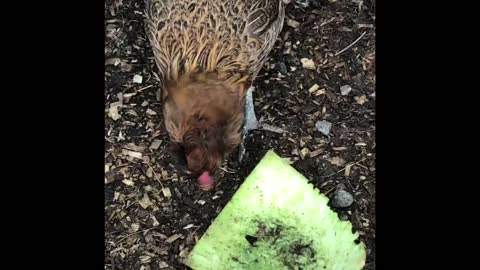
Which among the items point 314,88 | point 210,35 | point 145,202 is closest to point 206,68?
point 210,35

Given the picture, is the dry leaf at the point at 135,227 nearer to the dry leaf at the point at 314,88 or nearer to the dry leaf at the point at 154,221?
the dry leaf at the point at 154,221

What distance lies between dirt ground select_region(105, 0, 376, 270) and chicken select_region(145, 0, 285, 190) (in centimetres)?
37

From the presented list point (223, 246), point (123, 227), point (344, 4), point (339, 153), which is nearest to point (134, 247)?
point (123, 227)

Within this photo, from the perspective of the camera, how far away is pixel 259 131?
10.8 ft

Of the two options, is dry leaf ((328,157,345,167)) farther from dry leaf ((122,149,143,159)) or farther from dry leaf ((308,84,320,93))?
dry leaf ((122,149,143,159))

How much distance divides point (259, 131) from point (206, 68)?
0.57 m

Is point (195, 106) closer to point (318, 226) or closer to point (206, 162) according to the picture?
point (206, 162)

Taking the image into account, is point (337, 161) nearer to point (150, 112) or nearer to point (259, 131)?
point (259, 131)

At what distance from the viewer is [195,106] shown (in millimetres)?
2771

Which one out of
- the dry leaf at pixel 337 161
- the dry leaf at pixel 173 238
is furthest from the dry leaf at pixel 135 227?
the dry leaf at pixel 337 161

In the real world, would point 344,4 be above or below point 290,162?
above

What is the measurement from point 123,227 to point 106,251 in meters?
0.14

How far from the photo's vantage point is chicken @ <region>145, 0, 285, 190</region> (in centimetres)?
279

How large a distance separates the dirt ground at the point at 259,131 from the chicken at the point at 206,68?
1.21 feet
